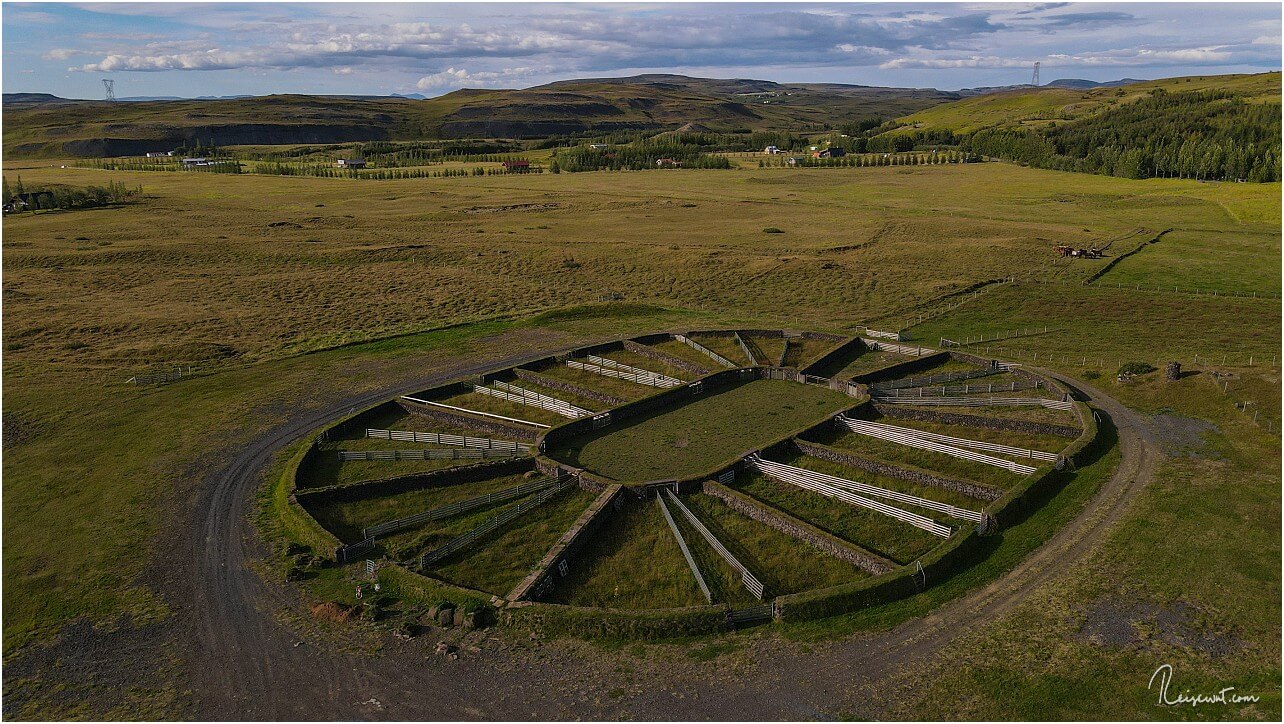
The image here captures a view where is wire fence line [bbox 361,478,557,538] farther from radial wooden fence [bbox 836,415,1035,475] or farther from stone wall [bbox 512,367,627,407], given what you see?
radial wooden fence [bbox 836,415,1035,475]

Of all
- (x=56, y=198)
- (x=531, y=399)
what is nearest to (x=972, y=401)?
(x=531, y=399)

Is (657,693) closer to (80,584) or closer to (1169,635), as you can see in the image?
(1169,635)

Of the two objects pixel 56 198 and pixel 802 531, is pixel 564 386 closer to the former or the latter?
pixel 802 531

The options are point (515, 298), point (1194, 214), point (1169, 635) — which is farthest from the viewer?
point (1194, 214)

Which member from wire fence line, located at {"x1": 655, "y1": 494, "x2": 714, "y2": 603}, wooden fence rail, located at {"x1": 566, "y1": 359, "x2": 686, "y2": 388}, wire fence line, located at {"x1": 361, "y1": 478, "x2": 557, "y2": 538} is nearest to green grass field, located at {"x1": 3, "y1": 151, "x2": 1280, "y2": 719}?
wire fence line, located at {"x1": 655, "y1": 494, "x2": 714, "y2": 603}

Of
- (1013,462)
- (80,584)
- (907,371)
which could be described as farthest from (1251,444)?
(80,584)
